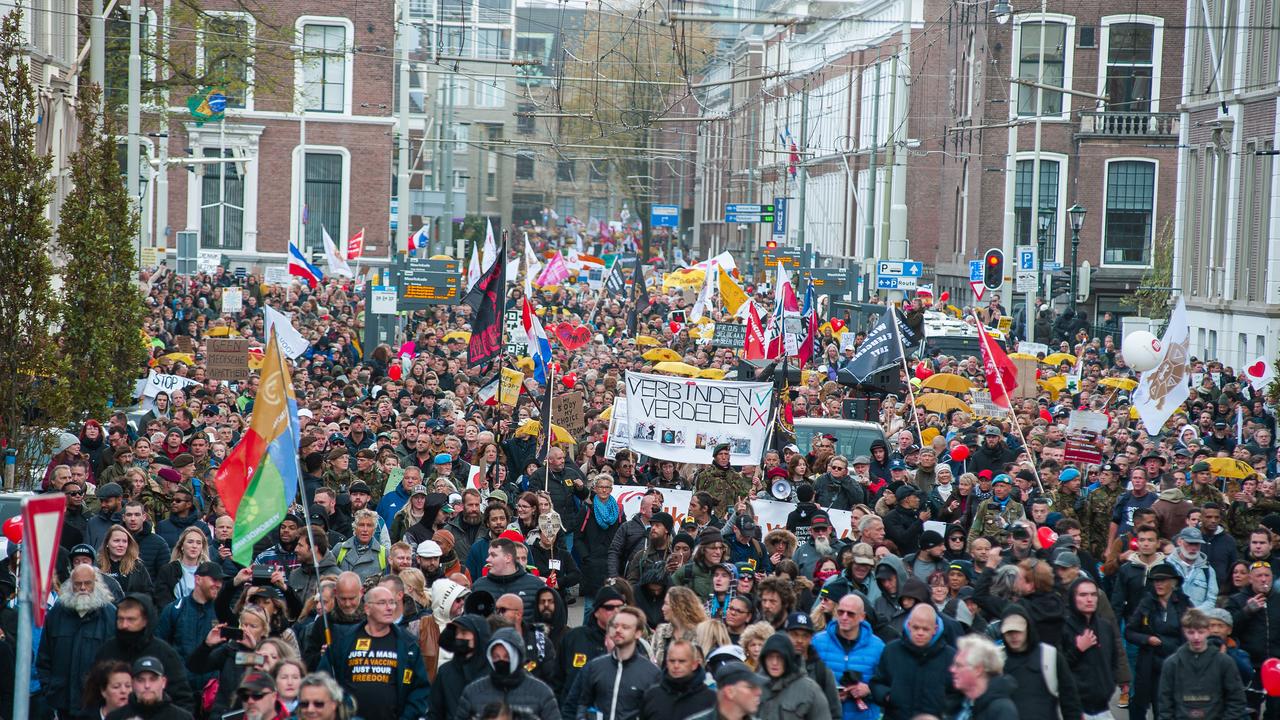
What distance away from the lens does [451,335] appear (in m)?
31.8

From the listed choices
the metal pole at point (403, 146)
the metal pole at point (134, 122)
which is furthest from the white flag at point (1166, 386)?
the metal pole at point (403, 146)

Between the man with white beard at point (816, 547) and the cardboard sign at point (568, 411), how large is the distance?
6.48 metres

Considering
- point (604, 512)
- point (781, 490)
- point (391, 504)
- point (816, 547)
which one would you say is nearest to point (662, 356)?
point (781, 490)

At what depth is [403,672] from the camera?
884 cm

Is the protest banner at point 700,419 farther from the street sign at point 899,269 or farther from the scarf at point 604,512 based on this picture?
the street sign at point 899,269

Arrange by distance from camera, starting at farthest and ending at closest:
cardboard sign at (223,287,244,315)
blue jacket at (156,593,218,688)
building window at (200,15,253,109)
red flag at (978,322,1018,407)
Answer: building window at (200,15,253,109) < cardboard sign at (223,287,244,315) < red flag at (978,322,1018,407) < blue jacket at (156,593,218,688)

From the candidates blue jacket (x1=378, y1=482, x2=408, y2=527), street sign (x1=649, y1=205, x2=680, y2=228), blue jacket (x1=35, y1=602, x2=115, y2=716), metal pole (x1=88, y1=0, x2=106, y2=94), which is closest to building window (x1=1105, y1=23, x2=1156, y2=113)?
street sign (x1=649, y1=205, x2=680, y2=228)

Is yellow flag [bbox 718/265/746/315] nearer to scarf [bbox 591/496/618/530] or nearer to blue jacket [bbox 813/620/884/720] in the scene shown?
scarf [bbox 591/496/618/530]

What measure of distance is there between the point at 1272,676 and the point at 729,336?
61.9ft

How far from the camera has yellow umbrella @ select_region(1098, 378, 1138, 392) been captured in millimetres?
25062

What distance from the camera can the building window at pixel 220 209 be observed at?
6072cm

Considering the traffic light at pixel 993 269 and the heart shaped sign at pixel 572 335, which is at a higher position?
the traffic light at pixel 993 269

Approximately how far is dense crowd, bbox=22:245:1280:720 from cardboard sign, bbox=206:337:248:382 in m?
3.63

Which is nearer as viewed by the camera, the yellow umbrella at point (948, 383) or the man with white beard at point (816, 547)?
the man with white beard at point (816, 547)
